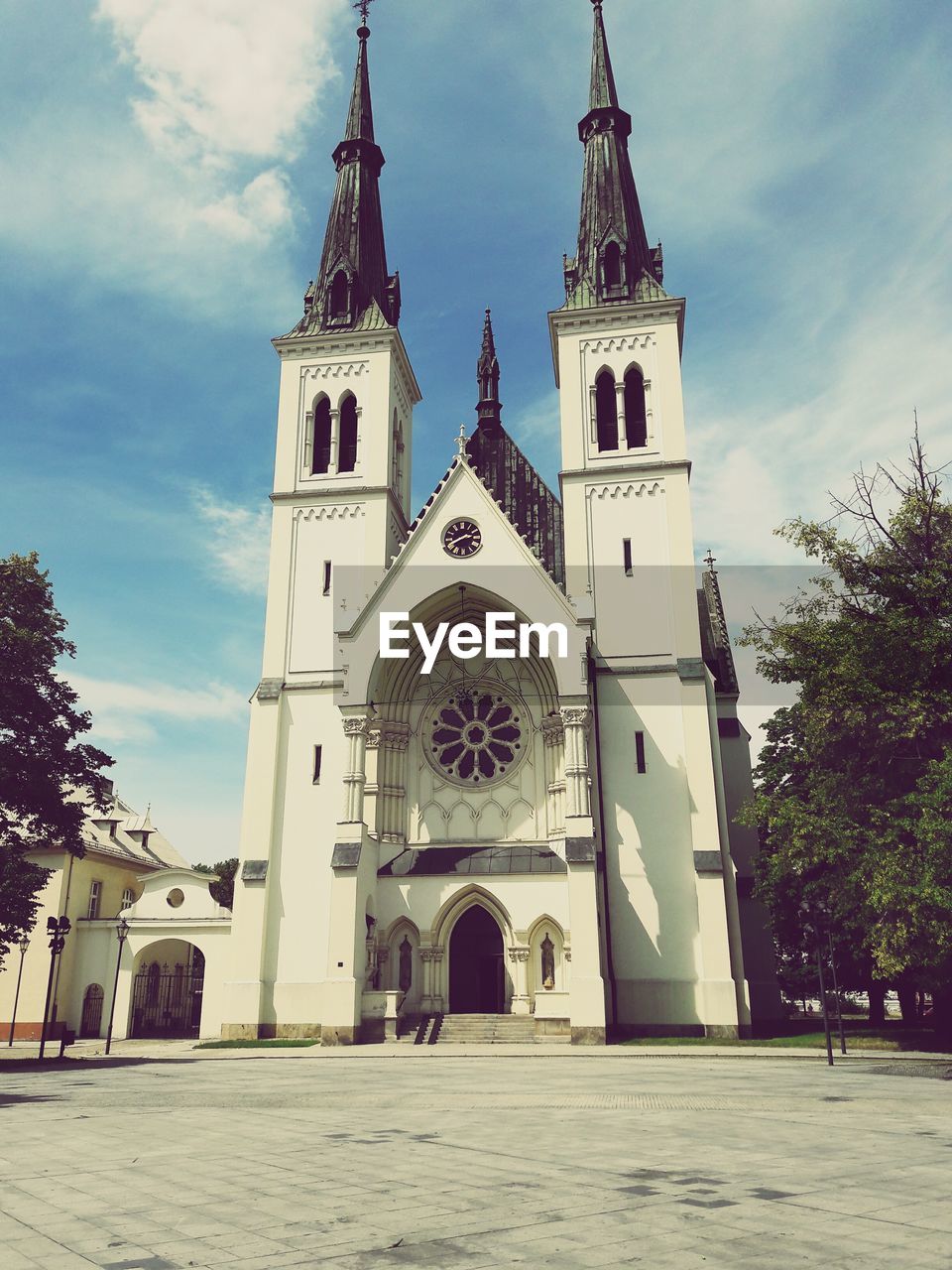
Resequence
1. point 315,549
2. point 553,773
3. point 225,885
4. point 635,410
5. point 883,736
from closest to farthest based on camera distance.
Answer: point 883,736
point 553,773
point 315,549
point 635,410
point 225,885

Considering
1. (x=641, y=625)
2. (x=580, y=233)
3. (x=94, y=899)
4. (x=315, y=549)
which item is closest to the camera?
(x=641, y=625)

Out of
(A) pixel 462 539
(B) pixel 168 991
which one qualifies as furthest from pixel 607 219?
(B) pixel 168 991

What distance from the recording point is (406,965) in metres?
29.3

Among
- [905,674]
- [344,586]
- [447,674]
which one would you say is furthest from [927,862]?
[344,586]

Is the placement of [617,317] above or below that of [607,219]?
below

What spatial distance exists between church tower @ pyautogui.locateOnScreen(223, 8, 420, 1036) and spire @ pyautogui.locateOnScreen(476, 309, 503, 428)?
4.60 m

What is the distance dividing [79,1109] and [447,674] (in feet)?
72.3

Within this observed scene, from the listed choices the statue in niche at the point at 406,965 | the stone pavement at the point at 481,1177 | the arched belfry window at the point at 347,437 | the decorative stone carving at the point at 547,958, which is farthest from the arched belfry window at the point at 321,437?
the stone pavement at the point at 481,1177

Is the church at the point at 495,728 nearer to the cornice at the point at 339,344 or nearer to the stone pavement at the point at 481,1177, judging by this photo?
the cornice at the point at 339,344

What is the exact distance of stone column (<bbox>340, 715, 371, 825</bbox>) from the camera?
28.6m

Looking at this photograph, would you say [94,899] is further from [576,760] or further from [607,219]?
[607,219]

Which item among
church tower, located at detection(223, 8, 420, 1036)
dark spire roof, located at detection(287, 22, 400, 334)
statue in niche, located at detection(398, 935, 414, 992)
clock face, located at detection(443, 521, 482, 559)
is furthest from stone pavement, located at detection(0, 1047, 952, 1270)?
dark spire roof, located at detection(287, 22, 400, 334)

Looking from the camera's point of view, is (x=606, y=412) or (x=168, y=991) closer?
(x=606, y=412)

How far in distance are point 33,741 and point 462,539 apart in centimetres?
1467
